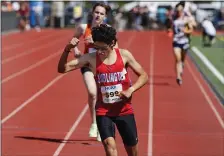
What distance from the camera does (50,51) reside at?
2712 centimetres

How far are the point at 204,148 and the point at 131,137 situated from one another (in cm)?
309

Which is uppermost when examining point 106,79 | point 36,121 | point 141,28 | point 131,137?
point 106,79

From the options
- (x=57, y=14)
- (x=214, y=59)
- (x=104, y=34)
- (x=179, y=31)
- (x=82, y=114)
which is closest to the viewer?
(x=104, y=34)

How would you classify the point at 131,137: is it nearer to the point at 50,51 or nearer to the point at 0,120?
the point at 0,120

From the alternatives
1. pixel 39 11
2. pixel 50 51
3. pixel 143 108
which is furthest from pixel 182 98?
pixel 39 11

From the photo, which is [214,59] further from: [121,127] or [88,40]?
[121,127]

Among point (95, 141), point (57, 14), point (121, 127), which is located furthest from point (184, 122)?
point (57, 14)

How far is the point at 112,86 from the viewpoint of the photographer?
23.9ft

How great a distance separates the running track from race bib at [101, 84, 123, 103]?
250 cm

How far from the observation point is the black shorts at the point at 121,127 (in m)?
7.27

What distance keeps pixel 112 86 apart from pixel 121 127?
0.40 m

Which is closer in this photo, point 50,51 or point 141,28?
point 50,51

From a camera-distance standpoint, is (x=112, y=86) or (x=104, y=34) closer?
(x=104, y=34)

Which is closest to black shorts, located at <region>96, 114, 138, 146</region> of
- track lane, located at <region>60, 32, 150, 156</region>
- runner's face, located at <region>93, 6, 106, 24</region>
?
track lane, located at <region>60, 32, 150, 156</region>
